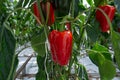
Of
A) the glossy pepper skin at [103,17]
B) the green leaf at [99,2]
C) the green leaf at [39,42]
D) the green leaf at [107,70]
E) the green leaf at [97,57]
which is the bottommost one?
the green leaf at [107,70]

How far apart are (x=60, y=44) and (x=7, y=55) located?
0.45 feet

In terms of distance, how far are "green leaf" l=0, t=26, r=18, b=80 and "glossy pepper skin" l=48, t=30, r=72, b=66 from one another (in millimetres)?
95

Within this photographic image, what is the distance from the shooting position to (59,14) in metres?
0.81

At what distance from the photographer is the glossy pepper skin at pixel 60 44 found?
74 centimetres

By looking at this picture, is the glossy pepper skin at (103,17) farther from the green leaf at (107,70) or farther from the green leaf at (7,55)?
the green leaf at (7,55)

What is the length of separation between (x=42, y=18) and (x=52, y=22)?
36 mm

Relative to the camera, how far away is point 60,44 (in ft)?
2.48

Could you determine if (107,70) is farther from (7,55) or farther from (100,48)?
(7,55)

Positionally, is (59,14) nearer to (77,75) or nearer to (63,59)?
(63,59)

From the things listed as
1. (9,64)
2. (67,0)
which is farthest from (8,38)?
(67,0)

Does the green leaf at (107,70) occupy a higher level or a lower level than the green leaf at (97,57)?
lower

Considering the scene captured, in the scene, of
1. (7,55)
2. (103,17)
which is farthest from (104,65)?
(7,55)

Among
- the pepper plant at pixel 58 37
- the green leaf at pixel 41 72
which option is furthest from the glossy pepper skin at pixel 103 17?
the green leaf at pixel 41 72

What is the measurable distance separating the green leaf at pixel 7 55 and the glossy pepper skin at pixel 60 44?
0.09 m
